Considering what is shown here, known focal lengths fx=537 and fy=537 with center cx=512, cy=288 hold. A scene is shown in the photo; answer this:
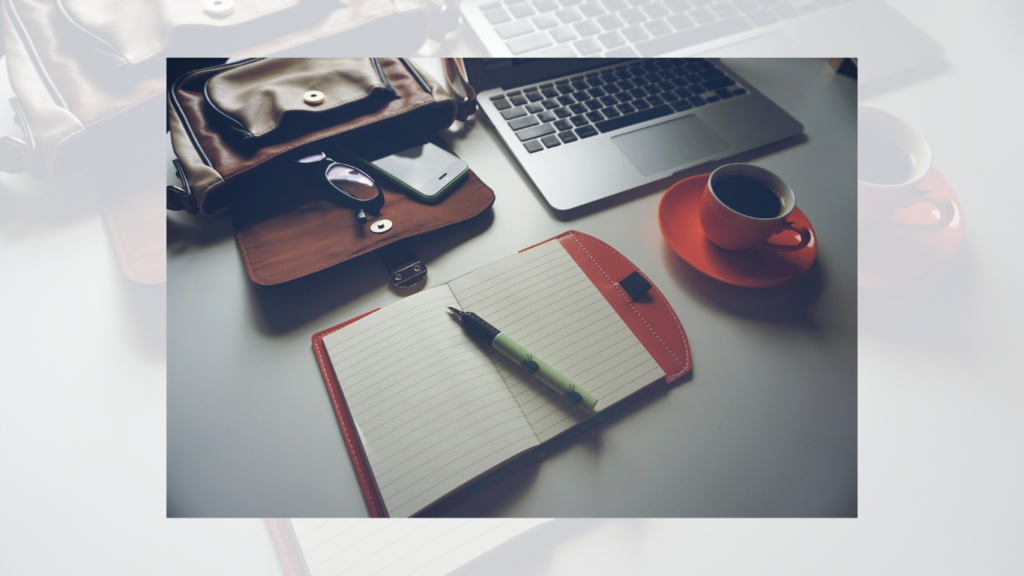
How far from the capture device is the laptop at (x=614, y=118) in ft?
2.27

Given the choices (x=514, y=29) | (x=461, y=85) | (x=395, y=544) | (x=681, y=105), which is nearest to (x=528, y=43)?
(x=514, y=29)

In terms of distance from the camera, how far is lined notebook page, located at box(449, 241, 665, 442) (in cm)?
50

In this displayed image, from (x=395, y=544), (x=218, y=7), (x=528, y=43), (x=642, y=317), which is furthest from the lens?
(x=528, y=43)

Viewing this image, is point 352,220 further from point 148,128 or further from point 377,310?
point 148,128

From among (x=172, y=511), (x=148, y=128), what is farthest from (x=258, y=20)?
(x=172, y=511)

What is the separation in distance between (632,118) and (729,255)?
256 mm

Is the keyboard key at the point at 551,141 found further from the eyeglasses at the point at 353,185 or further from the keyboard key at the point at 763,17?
the keyboard key at the point at 763,17

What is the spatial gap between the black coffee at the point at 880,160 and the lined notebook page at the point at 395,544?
57 cm

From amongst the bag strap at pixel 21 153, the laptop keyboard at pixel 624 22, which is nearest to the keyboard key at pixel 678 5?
the laptop keyboard at pixel 624 22

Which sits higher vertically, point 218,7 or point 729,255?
point 218,7

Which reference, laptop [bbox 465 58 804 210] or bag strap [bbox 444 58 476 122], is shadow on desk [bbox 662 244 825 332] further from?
bag strap [bbox 444 58 476 122]

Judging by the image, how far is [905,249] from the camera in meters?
0.61

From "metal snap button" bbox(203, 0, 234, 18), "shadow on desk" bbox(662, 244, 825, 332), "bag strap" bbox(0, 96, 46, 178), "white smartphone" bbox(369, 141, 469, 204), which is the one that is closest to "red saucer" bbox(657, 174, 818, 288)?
"shadow on desk" bbox(662, 244, 825, 332)

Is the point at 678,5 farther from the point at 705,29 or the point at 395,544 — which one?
the point at 395,544
